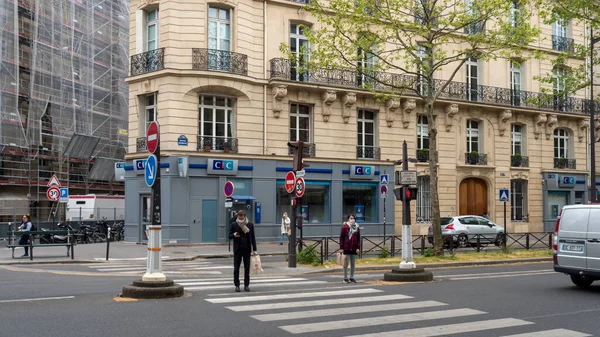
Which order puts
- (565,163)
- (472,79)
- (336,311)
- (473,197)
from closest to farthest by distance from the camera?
(336,311)
(473,197)
(472,79)
(565,163)

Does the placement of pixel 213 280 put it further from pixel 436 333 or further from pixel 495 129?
pixel 495 129

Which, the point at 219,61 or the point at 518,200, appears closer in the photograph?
the point at 219,61

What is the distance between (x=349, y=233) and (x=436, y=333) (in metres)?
6.20

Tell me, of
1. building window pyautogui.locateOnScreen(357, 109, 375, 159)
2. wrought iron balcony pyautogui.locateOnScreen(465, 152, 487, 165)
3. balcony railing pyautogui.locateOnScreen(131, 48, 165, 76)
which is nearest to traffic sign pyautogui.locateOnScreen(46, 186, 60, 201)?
balcony railing pyautogui.locateOnScreen(131, 48, 165, 76)

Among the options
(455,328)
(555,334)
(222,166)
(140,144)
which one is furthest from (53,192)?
(555,334)

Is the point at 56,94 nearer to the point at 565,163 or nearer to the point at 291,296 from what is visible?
the point at 291,296

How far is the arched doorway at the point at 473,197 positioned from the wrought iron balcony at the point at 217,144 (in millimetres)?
13562

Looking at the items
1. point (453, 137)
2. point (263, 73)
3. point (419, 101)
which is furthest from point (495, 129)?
point (263, 73)

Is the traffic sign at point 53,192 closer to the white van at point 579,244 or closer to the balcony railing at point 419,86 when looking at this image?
the balcony railing at point 419,86

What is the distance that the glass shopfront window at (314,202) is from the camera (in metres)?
30.0

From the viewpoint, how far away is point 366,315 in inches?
388

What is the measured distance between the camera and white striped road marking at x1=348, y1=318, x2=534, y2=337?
332 inches

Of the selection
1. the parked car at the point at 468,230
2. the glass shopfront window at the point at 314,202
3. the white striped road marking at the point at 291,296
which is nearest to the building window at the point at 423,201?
the glass shopfront window at the point at 314,202

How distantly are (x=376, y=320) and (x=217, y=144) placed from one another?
19560 mm
